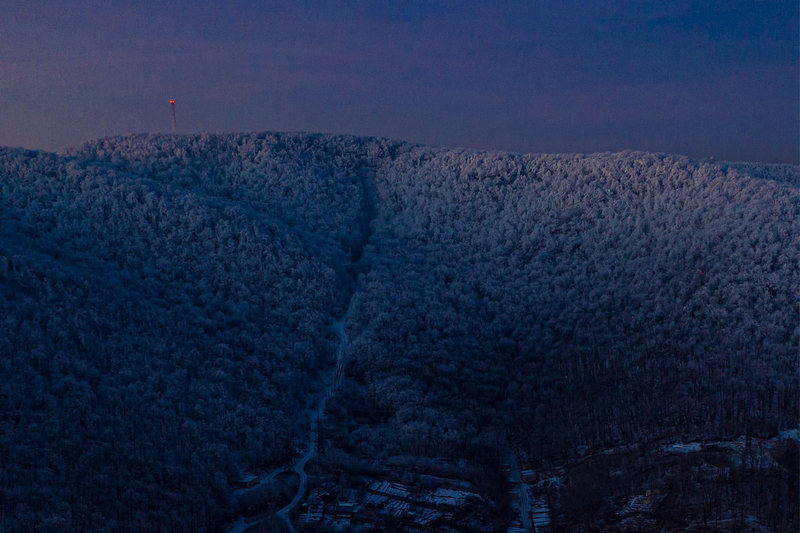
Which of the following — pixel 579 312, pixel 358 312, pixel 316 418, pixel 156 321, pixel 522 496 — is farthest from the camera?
pixel 358 312

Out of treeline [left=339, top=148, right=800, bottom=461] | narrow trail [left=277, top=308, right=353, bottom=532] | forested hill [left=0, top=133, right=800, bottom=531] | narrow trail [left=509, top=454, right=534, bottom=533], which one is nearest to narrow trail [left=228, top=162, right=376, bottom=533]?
narrow trail [left=277, top=308, right=353, bottom=532]

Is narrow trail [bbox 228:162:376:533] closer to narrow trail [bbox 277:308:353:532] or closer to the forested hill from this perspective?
narrow trail [bbox 277:308:353:532]

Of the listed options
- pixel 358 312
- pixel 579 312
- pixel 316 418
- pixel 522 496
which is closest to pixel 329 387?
pixel 316 418

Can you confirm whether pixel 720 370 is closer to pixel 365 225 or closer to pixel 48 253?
pixel 365 225

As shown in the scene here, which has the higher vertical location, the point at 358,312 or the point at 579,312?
the point at 358,312

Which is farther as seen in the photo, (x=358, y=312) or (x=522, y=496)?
(x=358, y=312)

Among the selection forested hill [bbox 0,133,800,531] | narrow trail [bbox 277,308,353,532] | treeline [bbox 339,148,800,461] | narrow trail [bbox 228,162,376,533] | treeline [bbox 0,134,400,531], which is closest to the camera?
treeline [bbox 0,134,400,531]

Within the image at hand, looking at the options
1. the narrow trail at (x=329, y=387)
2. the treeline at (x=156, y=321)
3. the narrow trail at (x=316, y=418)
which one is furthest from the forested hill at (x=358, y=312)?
the narrow trail at (x=316, y=418)

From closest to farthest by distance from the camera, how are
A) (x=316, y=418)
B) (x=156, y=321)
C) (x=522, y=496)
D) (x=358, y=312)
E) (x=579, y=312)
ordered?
(x=522, y=496) → (x=316, y=418) → (x=156, y=321) → (x=579, y=312) → (x=358, y=312)

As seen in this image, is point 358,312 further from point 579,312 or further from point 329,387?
point 579,312

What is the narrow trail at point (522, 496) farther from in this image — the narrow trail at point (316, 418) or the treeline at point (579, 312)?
the narrow trail at point (316, 418)
